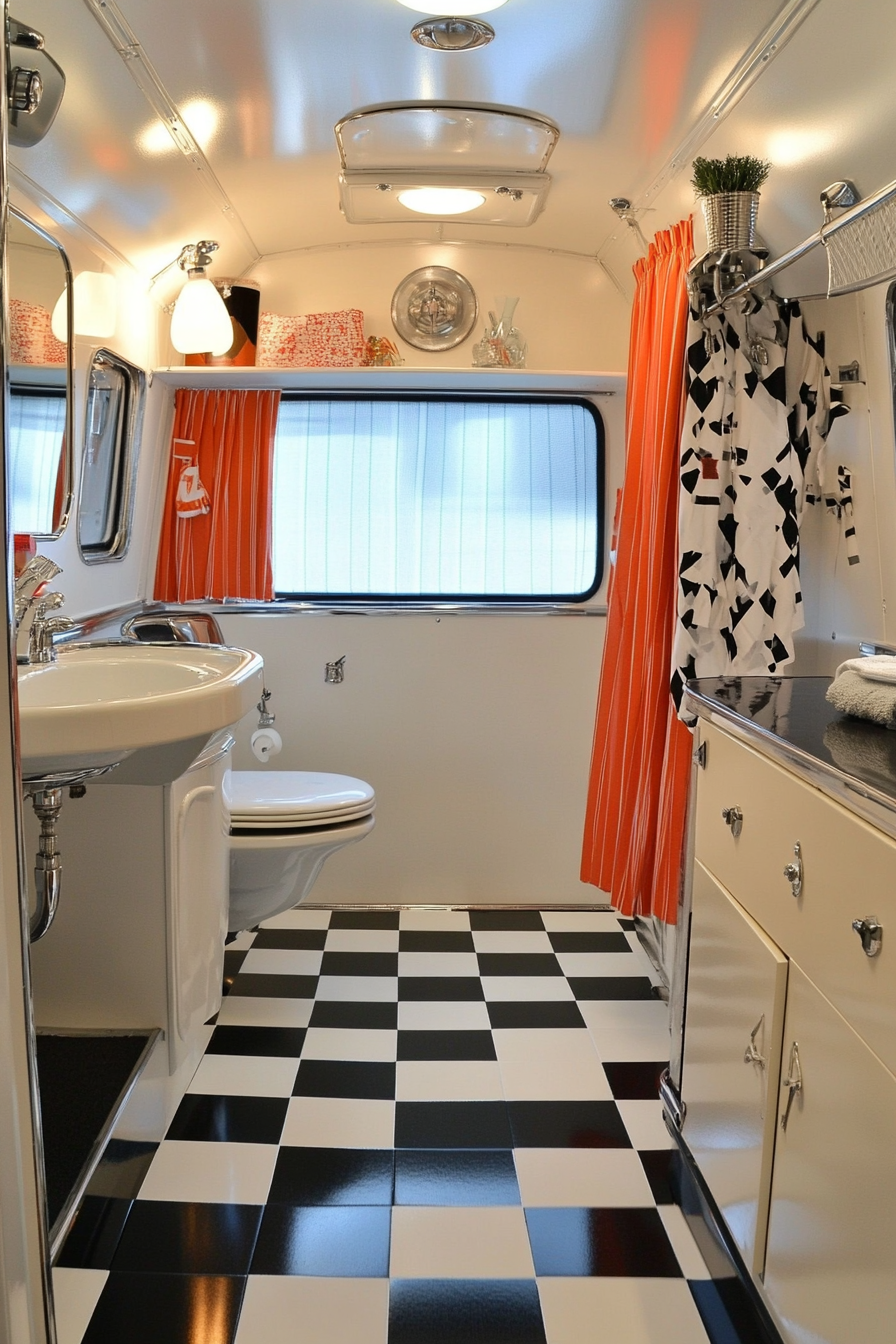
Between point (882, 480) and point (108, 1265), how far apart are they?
6.89 feet

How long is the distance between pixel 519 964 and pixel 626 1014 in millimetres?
429

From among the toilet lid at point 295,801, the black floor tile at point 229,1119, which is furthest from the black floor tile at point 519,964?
the black floor tile at point 229,1119

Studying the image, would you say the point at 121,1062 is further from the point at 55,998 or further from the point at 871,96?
the point at 871,96

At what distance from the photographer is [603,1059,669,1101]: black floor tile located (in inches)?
96.1

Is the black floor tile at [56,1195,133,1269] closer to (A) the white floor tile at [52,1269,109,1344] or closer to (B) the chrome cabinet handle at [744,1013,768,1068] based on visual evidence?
(A) the white floor tile at [52,1269,109,1344]

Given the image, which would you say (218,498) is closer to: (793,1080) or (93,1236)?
(93,1236)

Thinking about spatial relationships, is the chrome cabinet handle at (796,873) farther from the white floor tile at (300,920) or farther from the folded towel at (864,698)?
the white floor tile at (300,920)

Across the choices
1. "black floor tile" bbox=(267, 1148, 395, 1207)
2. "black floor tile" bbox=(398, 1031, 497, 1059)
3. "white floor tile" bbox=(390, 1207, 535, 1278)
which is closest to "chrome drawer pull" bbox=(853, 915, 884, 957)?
"white floor tile" bbox=(390, 1207, 535, 1278)

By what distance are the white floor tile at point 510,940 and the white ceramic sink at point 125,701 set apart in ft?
4.65

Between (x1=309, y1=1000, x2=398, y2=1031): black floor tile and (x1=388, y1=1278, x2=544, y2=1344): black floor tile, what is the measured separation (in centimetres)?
98

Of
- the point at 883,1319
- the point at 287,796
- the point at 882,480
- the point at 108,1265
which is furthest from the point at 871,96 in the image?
the point at 108,1265

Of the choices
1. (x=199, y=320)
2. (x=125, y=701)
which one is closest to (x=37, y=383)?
(x=199, y=320)

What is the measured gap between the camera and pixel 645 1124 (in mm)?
2326

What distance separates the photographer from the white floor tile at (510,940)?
3309 mm
